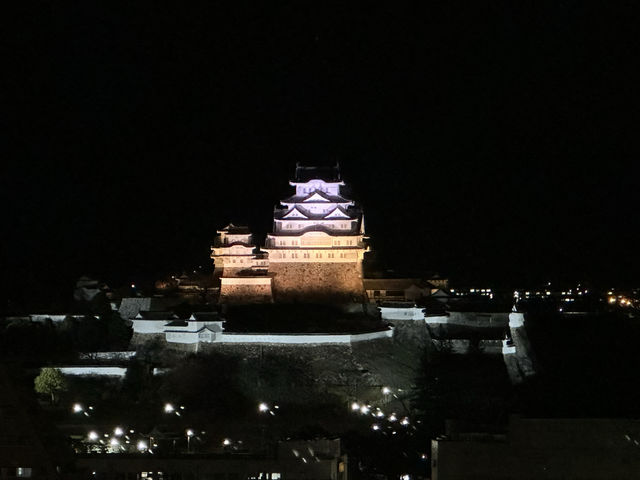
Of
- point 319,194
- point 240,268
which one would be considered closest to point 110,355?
point 240,268

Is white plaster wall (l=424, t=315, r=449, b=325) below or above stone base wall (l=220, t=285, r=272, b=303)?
below

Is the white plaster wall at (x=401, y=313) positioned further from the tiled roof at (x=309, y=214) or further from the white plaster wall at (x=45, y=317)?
the white plaster wall at (x=45, y=317)

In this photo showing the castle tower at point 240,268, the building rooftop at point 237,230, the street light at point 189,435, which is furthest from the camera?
the building rooftop at point 237,230

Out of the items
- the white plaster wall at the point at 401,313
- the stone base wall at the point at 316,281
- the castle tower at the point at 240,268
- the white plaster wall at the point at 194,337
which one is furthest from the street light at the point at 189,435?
the stone base wall at the point at 316,281

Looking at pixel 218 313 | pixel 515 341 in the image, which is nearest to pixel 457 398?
pixel 515 341

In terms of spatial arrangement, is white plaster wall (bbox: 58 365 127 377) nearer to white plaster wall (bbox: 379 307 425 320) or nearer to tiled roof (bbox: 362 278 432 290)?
white plaster wall (bbox: 379 307 425 320)

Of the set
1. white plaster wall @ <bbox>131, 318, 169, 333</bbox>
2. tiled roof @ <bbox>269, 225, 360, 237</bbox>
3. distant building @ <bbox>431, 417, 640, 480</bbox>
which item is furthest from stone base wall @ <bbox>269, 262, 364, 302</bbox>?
distant building @ <bbox>431, 417, 640, 480</bbox>

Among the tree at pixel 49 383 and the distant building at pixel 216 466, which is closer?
the distant building at pixel 216 466
